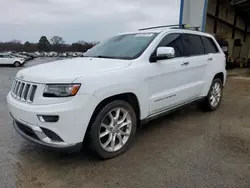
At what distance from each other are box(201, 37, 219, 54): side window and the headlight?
3.27 meters

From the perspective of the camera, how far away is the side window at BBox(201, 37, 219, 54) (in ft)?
14.8

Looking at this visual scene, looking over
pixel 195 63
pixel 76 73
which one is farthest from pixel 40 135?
pixel 195 63

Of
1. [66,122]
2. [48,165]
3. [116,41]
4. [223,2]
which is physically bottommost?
[48,165]

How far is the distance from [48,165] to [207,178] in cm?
→ 197

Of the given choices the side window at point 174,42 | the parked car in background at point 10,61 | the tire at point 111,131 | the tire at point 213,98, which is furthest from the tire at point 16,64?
the tire at point 111,131

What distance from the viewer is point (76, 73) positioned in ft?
7.99

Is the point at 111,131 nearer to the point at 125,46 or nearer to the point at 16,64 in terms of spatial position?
the point at 125,46

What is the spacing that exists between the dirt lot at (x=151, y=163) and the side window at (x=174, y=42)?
1418 millimetres

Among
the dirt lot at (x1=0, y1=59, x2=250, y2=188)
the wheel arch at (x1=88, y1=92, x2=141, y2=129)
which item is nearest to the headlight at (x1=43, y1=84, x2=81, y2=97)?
the wheel arch at (x1=88, y1=92, x2=141, y2=129)

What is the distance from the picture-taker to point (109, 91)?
8.36 feet

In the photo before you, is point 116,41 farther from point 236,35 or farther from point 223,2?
point 236,35

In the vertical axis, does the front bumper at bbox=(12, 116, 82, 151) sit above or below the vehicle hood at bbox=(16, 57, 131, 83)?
below

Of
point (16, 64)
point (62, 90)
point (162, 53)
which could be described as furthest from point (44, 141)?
point (16, 64)

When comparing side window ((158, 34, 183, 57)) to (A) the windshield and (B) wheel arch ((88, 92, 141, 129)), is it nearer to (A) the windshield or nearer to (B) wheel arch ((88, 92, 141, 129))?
(A) the windshield
